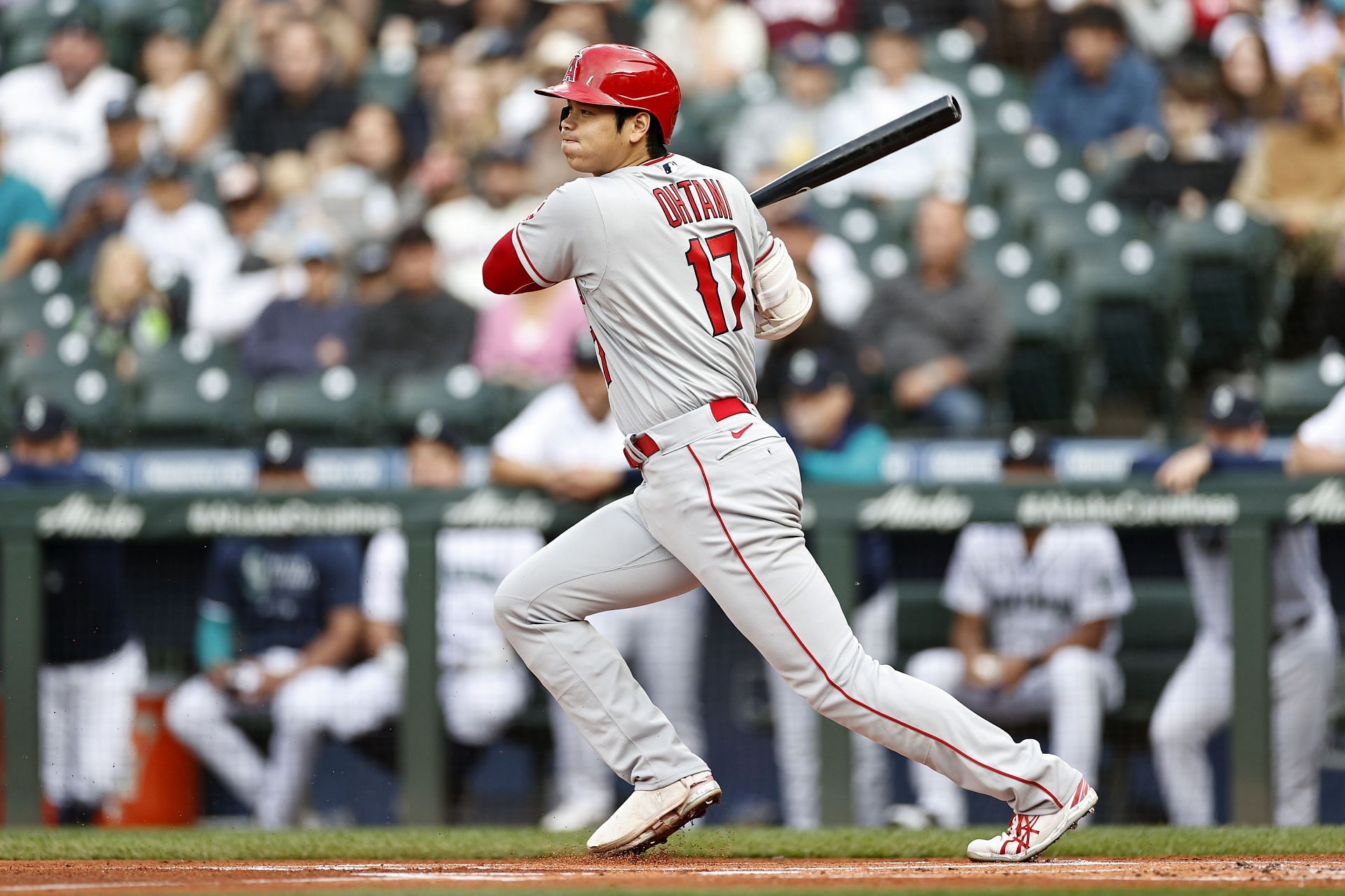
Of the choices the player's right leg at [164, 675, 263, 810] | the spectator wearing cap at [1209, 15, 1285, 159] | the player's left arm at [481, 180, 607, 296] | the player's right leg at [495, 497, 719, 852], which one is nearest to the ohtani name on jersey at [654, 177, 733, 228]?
the player's left arm at [481, 180, 607, 296]

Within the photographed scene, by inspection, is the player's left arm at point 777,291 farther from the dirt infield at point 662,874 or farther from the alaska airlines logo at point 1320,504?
the alaska airlines logo at point 1320,504

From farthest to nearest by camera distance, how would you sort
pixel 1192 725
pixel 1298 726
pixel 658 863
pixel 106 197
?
pixel 106 197 < pixel 1192 725 < pixel 1298 726 < pixel 658 863

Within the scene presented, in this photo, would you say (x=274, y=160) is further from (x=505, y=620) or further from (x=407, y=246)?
(x=505, y=620)

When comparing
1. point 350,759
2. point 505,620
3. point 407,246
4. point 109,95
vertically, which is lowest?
point 350,759

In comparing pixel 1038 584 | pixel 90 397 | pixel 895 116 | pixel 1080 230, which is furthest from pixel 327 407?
pixel 1080 230

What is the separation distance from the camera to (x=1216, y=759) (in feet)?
16.8

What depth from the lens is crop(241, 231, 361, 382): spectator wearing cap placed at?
724 cm

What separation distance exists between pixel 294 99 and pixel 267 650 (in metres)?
3.93

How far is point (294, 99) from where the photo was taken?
28.4 ft

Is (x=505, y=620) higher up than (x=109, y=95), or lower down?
lower down

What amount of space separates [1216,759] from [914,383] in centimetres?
194

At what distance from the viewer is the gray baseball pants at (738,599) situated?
3275 millimetres

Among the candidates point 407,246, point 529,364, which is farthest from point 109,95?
point 529,364

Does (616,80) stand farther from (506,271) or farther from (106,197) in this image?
(106,197)
